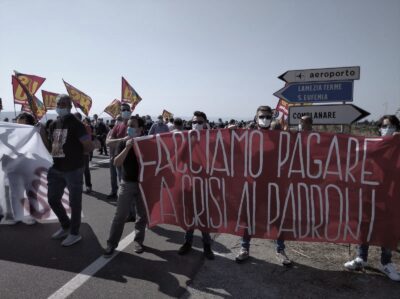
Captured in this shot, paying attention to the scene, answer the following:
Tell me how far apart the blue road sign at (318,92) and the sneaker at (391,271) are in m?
2.59

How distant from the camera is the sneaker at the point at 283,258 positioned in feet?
14.1

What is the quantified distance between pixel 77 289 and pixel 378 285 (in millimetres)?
3385

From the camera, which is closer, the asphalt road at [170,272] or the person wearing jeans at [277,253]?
the asphalt road at [170,272]

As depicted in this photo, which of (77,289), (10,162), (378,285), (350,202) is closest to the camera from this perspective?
(77,289)

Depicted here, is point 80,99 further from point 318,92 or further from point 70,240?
point 318,92

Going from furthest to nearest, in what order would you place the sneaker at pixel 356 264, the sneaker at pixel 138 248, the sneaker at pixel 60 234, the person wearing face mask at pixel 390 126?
the sneaker at pixel 60 234 → the sneaker at pixel 138 248 → the person wearing face mask at pixel 390 126 → the sneaker at pixel 356 264

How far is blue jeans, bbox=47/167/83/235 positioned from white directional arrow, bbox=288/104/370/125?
3.80 m

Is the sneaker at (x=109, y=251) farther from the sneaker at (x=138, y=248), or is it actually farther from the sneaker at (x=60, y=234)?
the sneaker at (x=60, y=234)

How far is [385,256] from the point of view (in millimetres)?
4090

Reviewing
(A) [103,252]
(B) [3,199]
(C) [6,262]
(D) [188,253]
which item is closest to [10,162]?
(B) [3,199]

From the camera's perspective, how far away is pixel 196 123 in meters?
4.94

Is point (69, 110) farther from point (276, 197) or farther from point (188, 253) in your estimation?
point (276, 197)

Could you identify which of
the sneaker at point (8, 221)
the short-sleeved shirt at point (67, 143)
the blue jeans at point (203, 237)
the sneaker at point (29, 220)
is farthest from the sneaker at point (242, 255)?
the sneaker at point (8, 221)

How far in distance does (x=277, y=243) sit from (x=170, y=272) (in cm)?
151
